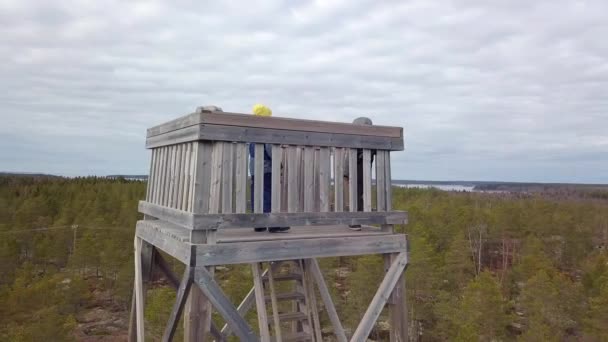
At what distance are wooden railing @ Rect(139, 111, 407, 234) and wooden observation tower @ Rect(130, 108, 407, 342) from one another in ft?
0.04

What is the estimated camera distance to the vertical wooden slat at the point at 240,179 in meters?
4.86

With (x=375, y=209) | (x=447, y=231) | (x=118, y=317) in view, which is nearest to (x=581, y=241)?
(x=447, y=231)

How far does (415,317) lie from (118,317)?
2168 centimetres

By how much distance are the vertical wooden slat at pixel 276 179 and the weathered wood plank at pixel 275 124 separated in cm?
28

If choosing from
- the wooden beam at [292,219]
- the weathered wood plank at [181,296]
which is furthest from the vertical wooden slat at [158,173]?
the wooden beam at [292,219]

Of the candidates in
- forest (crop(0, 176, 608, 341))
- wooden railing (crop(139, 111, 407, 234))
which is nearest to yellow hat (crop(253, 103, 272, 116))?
wooden railing (crop(139, 111, 407, 234))

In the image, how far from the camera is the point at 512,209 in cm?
4647

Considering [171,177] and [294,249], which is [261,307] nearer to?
[294,249]

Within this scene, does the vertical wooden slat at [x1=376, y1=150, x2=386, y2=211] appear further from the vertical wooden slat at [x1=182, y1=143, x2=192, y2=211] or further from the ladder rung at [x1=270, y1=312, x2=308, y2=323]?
the ladder rung at [x1=270, y1=312, x2=308, y2=323]

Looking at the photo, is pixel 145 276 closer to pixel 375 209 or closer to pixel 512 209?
pixel 375 209

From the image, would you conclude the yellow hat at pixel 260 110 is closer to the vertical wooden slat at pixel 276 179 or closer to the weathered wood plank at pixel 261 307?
the vertical wooden slat at pixel 276 179

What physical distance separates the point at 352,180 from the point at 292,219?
952mm

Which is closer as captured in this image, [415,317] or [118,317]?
[415,317]

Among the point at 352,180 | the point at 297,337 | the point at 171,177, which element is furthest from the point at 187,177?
the point at 297,337
